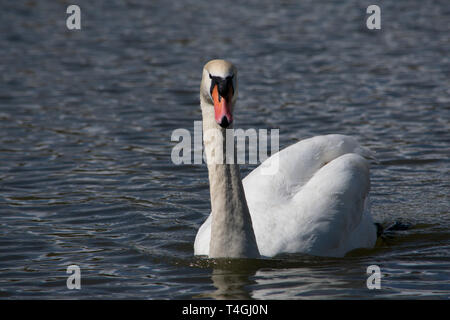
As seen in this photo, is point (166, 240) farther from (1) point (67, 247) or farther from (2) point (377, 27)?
(2) point (377, 27)

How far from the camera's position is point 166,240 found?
8523 mm

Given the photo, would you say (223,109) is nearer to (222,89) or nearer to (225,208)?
(222,89)

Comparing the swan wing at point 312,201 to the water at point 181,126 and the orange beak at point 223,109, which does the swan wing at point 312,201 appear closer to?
the water at point 181,126

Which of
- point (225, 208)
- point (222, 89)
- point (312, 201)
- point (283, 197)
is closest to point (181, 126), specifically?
point (283, 197)

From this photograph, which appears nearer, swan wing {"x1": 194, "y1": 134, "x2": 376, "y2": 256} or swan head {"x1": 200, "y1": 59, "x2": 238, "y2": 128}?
swan head {"x1": 200, "y1": 59, "x2": 238, "y2": 128}

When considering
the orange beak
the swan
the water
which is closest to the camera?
the orange beak

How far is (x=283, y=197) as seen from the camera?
7.89 meters

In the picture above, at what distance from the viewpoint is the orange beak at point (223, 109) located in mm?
6551

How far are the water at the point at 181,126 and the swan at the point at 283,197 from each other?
186mm

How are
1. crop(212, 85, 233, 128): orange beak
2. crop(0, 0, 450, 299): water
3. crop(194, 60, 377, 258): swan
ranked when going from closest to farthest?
crop(212, 85, 233, 128): orange beak, crop(194, 60, 377, 258): swan, crop(0, 0, 450, 299): water

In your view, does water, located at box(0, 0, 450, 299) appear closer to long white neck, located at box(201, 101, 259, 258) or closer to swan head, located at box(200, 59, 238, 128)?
long white neck, located at box(201, 101, 259, 258)

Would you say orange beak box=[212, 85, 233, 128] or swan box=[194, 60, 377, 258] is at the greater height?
orange beak box=[212, 85, 233, 128]

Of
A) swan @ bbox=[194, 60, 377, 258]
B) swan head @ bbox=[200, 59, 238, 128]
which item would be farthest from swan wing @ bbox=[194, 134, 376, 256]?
swan head @ bbox=[200, 59, 238, 128]

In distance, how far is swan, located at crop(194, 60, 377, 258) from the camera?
7133 millimetres
